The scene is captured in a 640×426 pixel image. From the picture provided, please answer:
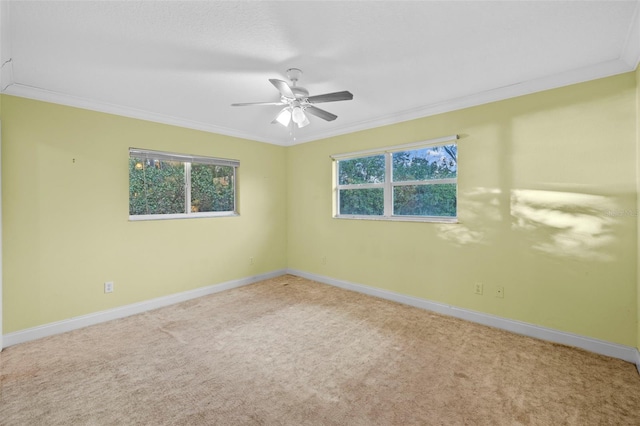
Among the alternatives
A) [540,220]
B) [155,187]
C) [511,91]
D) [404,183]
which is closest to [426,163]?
[404,183]

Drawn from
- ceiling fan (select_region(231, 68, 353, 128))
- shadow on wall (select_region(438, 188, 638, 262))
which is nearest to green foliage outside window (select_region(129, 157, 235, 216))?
ceiling fan (select_region(231, 68, 353, 128))

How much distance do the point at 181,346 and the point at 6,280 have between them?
174 cm

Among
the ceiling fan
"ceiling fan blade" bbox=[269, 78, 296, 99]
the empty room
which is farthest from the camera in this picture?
the ceiling fan

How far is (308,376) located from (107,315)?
2520 mm

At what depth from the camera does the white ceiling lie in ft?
5.59

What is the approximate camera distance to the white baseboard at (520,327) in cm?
239

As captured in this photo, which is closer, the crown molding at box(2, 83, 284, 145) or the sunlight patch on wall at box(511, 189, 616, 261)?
the sunlight patch on wall at box(511, 189, 616, 261)

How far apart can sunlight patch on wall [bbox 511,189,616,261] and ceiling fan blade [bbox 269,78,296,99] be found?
2.38 m

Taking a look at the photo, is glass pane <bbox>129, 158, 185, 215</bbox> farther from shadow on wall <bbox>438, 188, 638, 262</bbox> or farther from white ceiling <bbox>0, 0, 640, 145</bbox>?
shadow on wall <bbox>438, 188, 638, 262</bbox>

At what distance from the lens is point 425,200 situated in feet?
11.9

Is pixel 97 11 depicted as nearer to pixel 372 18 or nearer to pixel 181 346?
pixel 372 18

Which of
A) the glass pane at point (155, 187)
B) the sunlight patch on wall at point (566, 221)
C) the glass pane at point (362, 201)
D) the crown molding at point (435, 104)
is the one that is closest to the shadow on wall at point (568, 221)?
the sunlight patch on wall at point (566, 221)

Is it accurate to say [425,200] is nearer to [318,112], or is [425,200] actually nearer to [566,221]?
[566,221]

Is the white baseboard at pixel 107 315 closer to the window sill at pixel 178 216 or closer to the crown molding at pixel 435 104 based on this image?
the window sill at pixel 178 216
